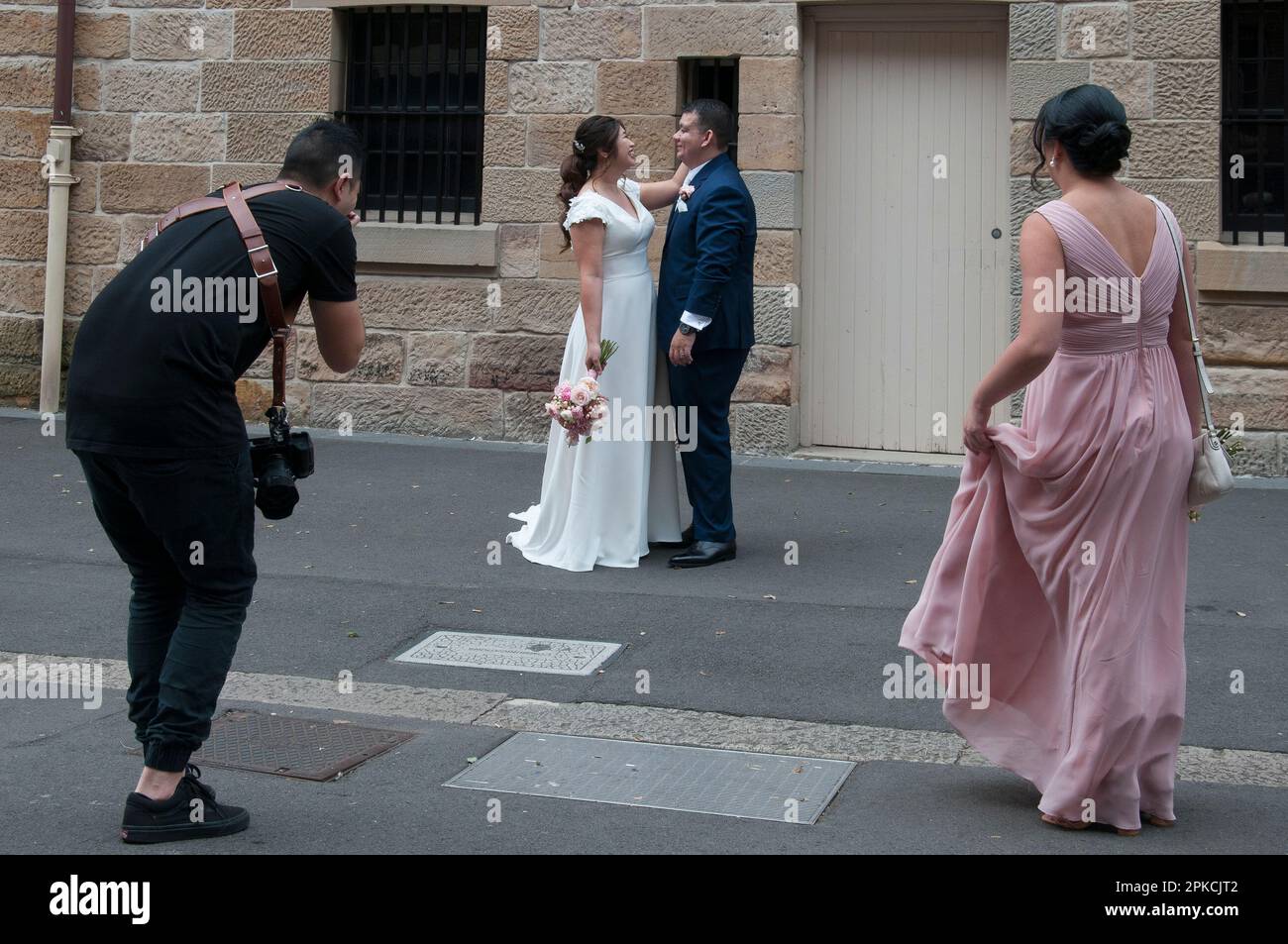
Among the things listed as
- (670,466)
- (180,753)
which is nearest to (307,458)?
(180,753)

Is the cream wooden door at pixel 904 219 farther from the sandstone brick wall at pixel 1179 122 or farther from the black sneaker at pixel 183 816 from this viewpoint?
the black sneaker at pixel 183 816

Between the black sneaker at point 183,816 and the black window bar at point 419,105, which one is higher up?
the black window bar at point 419,105

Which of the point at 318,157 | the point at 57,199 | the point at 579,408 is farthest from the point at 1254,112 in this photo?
the point at 57,199

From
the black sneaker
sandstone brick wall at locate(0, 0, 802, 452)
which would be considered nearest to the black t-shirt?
the black sneaker

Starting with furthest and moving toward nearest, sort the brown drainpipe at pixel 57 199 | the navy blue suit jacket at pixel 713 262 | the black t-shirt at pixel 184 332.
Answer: the brown drainpipe at pixel 57 199, the navy blue suit jacket at pixel 713 262, the black t-shirt at pixel 184 332

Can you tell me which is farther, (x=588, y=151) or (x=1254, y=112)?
(x=1254, y=112)

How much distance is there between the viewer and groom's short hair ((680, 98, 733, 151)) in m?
7.91

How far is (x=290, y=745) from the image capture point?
5.26 m

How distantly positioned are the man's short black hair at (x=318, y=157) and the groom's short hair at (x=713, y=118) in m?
3.63

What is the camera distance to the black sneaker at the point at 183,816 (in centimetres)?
429

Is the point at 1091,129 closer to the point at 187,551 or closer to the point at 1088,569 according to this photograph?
the point at 1088,569

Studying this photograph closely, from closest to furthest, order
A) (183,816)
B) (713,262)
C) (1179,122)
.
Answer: (183,816), (713,262), (1179,122)

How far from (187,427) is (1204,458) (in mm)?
2653

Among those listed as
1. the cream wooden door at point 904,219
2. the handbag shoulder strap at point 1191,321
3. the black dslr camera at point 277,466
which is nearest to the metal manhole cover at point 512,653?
the black dslr camera at point 277,466
